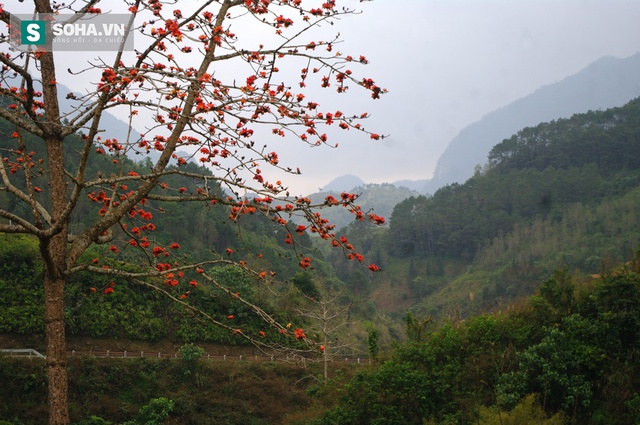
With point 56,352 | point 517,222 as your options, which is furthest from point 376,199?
point 56,352

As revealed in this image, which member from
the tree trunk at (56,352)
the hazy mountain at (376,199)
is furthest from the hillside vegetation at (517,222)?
the hazy mountain at (376,199)

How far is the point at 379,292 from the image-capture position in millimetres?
59062

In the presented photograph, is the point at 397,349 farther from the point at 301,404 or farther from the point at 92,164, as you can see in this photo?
the point at 92,164

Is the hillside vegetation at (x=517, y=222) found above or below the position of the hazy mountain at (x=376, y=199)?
below

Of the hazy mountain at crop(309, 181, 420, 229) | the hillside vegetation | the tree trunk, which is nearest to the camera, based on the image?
the tree trunk

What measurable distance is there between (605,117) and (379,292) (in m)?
31.6

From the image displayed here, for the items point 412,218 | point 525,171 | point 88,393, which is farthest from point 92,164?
point 525,171

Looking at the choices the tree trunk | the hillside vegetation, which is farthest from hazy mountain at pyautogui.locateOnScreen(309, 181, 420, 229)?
the tree trunk

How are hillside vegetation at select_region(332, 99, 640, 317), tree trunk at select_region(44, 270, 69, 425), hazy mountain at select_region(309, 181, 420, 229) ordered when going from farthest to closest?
hazy mountain at select_region(309, 181, 420, 229) → hillside vegetation at select_region(332, 99, 640, 317) → tree trunk at select_region(44, 270, 69, 425)

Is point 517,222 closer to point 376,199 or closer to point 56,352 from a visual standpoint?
point 56,352

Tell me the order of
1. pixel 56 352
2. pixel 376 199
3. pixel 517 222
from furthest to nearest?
pixel 376 199 < pixel 517 222 < pixel 56 352

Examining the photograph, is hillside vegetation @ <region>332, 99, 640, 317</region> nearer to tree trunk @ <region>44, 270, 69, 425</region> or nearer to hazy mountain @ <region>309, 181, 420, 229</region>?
tree trunk @ <region>44, 270, 69, 425</region>

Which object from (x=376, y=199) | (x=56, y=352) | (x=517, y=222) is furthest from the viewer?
(x=376, y=199)

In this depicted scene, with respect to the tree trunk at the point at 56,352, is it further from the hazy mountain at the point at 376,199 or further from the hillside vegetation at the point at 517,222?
the hazy mountain at the point at 376,199
